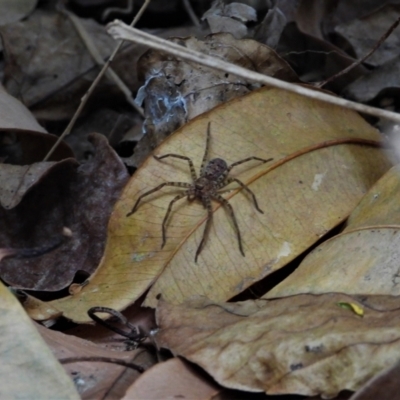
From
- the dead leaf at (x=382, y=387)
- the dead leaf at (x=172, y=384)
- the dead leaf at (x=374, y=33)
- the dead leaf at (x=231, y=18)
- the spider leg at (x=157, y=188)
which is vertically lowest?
the dead leaf at (x=172, y=384)

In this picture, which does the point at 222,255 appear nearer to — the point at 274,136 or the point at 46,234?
the point at 274,136

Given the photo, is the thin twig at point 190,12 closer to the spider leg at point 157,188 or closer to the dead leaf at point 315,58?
the dead leaf at point 315,58

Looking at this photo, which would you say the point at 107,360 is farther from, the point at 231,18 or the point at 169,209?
the point at 231,18

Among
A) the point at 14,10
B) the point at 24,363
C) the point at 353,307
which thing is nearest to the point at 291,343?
the point at 353,307

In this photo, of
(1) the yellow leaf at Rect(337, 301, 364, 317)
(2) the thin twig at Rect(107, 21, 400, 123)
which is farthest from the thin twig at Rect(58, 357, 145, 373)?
(2) the thin twig at Rect(107, 21, 400, 123)

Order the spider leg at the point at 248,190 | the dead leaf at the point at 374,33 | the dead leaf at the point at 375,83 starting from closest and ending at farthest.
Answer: the spider leg at the point at 248,190
the dead leaf at the point at 375,83
the dead leaf at the point at 374,33

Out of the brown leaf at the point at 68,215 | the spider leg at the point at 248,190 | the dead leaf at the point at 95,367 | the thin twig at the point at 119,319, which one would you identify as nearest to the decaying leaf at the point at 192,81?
the brown leaf at the point at 68,215
